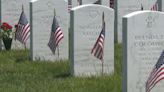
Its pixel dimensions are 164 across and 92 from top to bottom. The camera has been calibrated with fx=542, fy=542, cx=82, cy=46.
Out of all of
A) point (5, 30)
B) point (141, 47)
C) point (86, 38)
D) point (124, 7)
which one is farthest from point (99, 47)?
point (124, 7)

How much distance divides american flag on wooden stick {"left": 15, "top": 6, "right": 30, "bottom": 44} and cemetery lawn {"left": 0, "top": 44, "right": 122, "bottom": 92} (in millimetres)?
1349

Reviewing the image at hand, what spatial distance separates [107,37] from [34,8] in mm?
2028

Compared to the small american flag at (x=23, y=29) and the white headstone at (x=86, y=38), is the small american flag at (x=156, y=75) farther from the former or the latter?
the small american flag at (x=23, y=29)

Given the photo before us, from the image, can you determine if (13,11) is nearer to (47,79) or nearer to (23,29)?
(23,29)

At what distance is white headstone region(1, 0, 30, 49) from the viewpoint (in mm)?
12133

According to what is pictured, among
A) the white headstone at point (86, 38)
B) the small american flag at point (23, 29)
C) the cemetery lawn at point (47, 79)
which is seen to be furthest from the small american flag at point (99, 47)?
the small american flag at point (23, 29)

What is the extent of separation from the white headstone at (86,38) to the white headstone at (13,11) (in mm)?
3631

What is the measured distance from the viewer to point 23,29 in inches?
458

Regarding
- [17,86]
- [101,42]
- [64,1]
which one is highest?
[64,1]

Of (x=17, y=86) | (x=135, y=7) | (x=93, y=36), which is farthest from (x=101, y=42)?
(x=135, y=7)

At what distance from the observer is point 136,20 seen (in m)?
6.81

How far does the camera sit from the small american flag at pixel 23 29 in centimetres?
1162

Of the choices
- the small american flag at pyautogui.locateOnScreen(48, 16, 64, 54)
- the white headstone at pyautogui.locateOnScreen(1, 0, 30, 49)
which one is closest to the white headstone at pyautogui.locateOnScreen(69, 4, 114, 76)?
the small american flag at pyautogui.locateOnScreen(48, 16, 64, 54)

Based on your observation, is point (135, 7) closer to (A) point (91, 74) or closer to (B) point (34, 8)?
(B) point (34, 8)
